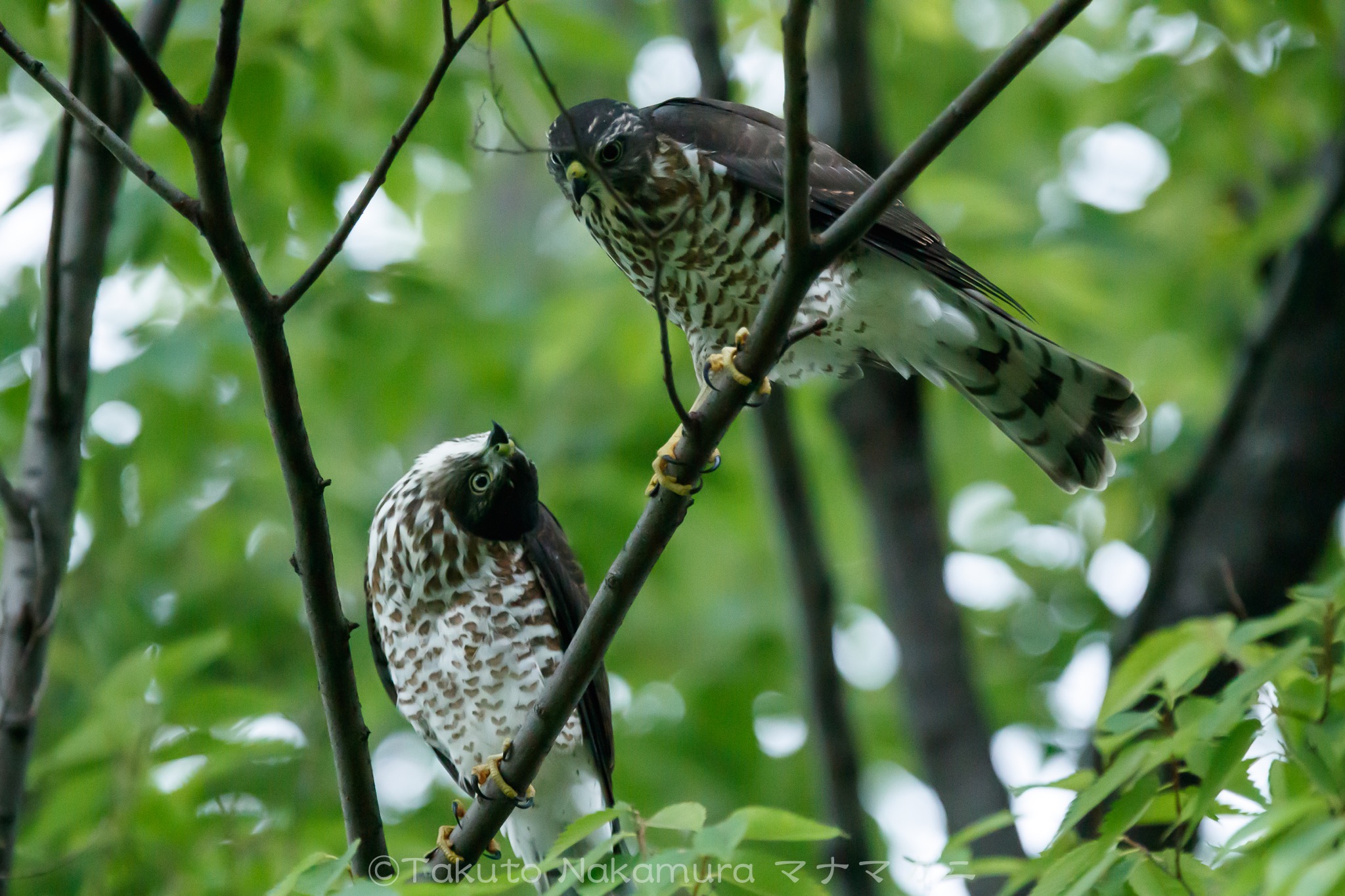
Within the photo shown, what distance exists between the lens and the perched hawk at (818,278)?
11.8 ft

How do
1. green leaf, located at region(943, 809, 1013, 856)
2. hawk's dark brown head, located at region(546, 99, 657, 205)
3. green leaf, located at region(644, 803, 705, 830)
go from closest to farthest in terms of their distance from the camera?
1. green leaf, located at region(644, 803, 705, 830)
2. green leaf, located at region(943, 809, 1013, 856)
3. hawk's dark brown head, located at region(546, 99, 657, 205)

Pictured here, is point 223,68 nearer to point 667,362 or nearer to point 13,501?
point 667,362

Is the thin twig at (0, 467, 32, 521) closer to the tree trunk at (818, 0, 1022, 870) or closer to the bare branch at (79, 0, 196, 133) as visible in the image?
the bare branch at (79, 0, 196, 133)

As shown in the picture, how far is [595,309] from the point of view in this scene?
5.62m

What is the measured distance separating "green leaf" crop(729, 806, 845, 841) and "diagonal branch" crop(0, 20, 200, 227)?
4.63 feet

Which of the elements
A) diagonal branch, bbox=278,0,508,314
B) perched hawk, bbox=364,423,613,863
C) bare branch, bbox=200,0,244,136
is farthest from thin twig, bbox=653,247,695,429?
perched hawk, bbox=364,423,613,863

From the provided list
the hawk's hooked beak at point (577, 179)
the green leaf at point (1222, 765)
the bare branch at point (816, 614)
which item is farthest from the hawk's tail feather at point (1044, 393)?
the green leaf at point (1222, 765)

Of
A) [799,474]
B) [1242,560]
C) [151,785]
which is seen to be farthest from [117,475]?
[1242,560]

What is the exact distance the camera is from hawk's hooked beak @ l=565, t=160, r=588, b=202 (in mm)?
3506

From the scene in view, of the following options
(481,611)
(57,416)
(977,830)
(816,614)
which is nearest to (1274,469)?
(816,614)

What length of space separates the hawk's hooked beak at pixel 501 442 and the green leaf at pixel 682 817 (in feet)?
6.43

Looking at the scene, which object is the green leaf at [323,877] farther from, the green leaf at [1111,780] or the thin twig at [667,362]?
the green leaf at [1111,780]

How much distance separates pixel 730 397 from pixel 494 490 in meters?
1.64

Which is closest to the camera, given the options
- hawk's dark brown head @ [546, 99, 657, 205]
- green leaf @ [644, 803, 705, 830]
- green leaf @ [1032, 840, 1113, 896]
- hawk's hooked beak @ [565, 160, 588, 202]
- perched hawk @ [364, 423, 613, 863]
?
green leaf @ [644, 803, 705, 830]
